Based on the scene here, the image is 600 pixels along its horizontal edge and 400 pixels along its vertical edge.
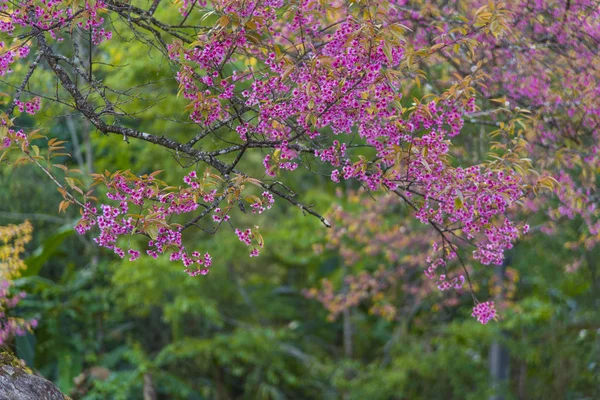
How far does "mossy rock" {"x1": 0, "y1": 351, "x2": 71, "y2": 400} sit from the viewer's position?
3520 mm

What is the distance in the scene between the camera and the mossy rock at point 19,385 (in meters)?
3.52

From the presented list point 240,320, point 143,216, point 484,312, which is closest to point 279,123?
point 143,216

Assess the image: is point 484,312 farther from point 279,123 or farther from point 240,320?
point 240,320

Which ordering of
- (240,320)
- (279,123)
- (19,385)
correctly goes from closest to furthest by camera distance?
1. (19,385)
2. (279,123)
3. (240,320)

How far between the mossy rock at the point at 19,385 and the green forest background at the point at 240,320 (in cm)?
490

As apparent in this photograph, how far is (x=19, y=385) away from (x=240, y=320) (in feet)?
23.9

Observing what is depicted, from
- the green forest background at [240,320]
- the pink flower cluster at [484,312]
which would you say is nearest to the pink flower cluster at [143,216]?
the pink flower cluster at [484,312]

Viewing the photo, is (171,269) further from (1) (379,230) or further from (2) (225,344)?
(1) (379,230)

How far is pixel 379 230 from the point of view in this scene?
31.8 feet

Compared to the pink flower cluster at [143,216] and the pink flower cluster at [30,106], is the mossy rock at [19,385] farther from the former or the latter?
the pink flower cluster at [30,106]

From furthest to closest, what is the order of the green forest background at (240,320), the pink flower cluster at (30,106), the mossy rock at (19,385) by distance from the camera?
the green forest background at (240,320) < the pink flower cluster at (30,106) < the mossy rock at (19,385)

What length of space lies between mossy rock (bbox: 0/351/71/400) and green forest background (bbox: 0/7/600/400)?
16.1ft

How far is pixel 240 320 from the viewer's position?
10.8 metres

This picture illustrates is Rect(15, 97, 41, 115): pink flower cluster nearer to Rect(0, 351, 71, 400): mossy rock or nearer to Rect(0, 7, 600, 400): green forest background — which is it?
Rect(0, 351, 71, 400): mossy rock
